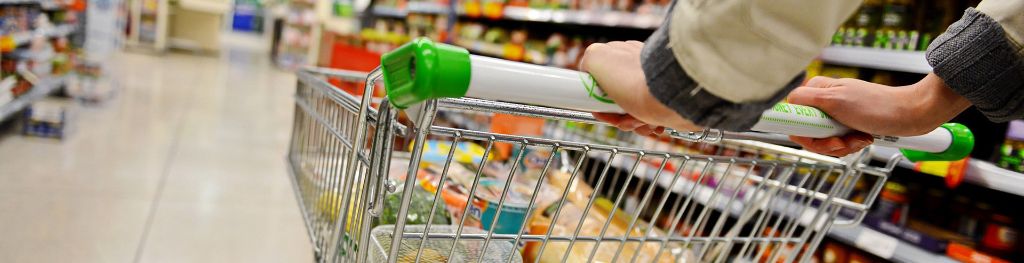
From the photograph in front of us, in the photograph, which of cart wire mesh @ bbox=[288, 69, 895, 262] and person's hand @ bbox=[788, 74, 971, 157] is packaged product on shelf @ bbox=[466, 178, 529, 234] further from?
person's hand @ bbox=[788, 74, 971, 157]

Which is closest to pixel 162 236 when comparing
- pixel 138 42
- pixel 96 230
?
pixel 96 230

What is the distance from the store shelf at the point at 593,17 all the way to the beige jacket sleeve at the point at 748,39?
6.51 feet

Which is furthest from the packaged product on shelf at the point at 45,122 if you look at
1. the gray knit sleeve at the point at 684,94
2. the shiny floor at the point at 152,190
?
the gray knit sleeve at the point at 684,94

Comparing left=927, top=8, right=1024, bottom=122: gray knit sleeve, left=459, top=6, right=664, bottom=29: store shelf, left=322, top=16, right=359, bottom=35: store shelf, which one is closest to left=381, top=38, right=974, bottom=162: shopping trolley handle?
left=927, top=8, right=1024, bottom=122: gray knit sleeve

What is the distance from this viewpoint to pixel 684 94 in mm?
535

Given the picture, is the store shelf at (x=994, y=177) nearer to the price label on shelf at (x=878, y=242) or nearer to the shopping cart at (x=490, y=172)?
the price label on shelf at (x=878, y=242)

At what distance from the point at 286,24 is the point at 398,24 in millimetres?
4208

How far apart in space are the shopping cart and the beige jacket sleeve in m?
0.14

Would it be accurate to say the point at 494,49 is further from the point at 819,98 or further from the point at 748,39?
the point at 748,39

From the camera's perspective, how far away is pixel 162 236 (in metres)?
2.10

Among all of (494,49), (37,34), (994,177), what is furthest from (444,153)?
(37,34)

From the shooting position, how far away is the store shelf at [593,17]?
2693mm

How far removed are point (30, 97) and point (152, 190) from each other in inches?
63.1

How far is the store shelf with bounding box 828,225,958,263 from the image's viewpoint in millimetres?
1727
